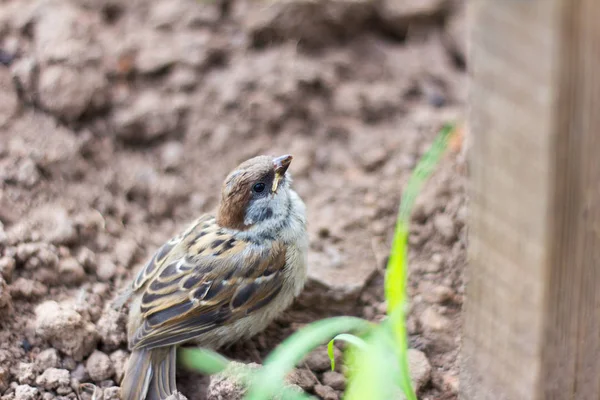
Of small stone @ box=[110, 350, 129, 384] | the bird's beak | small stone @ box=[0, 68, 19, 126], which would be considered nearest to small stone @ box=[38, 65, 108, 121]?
A: small stone @ box=[0, 68, 19, 126]

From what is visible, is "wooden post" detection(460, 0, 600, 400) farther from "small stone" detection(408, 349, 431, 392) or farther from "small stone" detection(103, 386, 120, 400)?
"small stone" detection(103, 386, 120, 400)

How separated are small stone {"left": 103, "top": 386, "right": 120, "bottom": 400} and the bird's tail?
0.11 ft

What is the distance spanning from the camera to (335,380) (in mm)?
3877

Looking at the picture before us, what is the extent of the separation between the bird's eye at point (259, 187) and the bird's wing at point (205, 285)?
29 centimetres

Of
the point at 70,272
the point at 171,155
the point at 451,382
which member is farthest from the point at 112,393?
the point at 171,155

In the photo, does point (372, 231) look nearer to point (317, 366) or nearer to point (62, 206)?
point (317, 366)

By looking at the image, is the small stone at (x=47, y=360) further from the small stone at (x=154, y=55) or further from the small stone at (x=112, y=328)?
the small stone at (x=154, y=55)

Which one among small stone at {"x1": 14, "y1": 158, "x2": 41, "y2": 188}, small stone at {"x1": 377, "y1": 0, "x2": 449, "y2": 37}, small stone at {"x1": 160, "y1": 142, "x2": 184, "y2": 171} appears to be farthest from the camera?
small stone at {"x1": 377, "y1": 0, "x2": 449, "y2": 37}

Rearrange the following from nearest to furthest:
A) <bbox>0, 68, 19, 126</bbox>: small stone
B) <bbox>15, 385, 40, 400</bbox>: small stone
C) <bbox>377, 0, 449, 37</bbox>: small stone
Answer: <bbox>15, 385, 40, 400</bbox>: small stone, <bbox>0, 68, 19, 126</bbox>: small stone, <bbox>377, 0, 449, 37</bbox>: small stone

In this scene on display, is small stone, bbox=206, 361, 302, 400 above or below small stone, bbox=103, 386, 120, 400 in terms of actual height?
above

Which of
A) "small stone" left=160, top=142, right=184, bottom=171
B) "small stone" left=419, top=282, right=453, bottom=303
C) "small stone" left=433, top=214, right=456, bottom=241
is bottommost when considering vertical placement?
"small stone" left=419, top=282, right=453, bottom=303

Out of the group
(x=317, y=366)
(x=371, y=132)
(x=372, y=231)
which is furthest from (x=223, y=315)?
(x=371, y=132)

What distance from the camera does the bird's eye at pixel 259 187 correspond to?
168 inches

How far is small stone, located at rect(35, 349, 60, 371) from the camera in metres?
3.81
